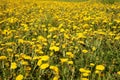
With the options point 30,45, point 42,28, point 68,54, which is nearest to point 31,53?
point 30,45

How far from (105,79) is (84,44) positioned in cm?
148

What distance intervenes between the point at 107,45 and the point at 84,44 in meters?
0.38

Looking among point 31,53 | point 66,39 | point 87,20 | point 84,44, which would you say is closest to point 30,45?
point 31,53

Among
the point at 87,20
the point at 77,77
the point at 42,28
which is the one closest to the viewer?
the point at 77,77

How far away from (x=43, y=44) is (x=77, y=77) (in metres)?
1.09

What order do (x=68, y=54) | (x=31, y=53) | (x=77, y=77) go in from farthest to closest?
(x=31, y=53) → (x=68, y=54) → (x=77, y=77)

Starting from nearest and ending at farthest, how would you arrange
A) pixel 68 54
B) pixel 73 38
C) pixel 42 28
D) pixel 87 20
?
1. pixel 68 54
2. pixel 73 38
3. pixel 42 28
4. pixel 87 20

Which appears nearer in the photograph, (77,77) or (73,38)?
(77,77)

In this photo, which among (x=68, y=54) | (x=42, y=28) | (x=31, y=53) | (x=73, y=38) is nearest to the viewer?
(x=68, y=54)

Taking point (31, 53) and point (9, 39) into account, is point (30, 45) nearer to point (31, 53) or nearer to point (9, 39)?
point (31, 53)

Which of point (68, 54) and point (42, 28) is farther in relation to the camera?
point (42, 28)

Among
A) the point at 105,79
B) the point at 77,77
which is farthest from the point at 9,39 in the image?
the point at 105,79

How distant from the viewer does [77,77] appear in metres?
3.25

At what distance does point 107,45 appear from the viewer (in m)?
4.48
